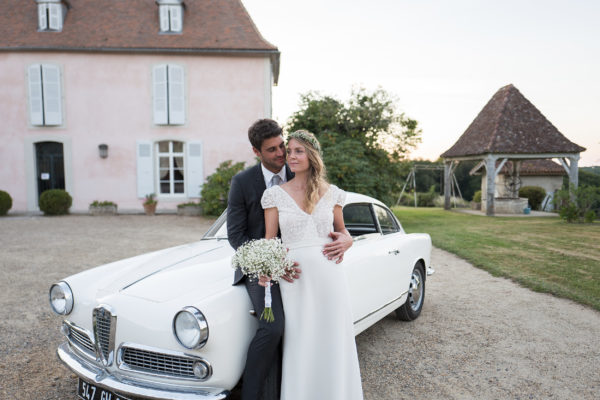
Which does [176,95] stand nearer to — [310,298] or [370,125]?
[370,125]

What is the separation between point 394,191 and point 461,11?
6.23 m

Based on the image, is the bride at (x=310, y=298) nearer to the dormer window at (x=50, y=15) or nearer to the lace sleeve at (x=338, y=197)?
the lace sleeve at (x=338, y=197)

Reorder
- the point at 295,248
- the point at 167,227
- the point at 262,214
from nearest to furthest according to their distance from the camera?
the point at 295,248
the point at 262,214
the point at 167,227

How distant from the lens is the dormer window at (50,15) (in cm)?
1647

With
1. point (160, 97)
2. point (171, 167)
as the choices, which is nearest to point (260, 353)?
point (171, 167)

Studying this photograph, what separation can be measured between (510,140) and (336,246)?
56.8 ft

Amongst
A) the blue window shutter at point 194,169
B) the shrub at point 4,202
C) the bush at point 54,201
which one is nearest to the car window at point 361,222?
the blue window shutter at point 194,169

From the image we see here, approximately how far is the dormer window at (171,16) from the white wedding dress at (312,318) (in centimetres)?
1632

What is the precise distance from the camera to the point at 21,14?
1709cm

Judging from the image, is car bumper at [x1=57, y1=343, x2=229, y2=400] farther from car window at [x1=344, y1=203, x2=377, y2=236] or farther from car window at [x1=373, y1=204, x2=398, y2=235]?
car window at [x1=373, y1=204, x2=398, y2=235]

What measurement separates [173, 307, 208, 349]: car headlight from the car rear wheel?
112 inches

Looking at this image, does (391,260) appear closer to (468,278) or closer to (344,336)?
(344,336)

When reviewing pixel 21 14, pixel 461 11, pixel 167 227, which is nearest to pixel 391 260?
pixel 461 11

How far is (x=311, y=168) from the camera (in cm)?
272
